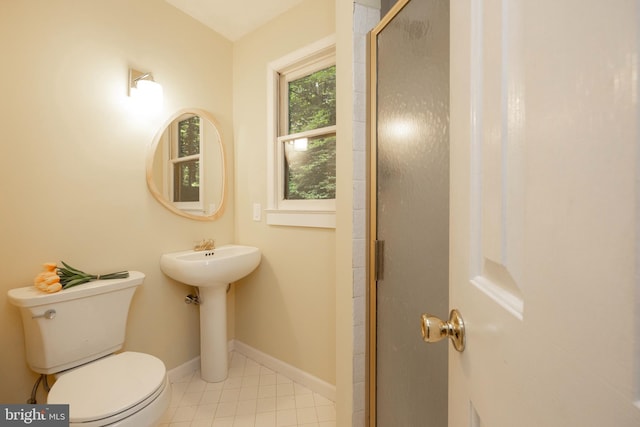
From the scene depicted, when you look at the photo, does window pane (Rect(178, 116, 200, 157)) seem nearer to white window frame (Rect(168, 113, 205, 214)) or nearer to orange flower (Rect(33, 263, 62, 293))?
white window frame (Rect(168, 113, 205, 214))

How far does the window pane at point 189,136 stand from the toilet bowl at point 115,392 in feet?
4.17

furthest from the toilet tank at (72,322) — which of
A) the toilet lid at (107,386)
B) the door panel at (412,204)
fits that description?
the door panel at (412,204)

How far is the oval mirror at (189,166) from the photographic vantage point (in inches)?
69.1

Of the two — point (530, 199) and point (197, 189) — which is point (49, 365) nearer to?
point (197, 189)

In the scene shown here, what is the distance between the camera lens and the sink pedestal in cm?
183

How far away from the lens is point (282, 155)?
77.7 inches

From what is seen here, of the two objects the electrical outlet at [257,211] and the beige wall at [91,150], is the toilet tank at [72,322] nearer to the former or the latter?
the beige wall at [91,150]

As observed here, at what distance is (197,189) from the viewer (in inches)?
76.7

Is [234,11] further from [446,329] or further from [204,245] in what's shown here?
[446,329]

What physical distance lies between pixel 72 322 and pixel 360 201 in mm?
1423

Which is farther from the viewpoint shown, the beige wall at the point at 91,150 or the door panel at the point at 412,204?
the beige wall at the point at 91,150

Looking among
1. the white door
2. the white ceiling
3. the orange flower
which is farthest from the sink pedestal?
the white ceiling

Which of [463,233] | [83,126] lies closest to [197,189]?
[83,126]

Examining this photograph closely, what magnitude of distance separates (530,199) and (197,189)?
1989 mm
